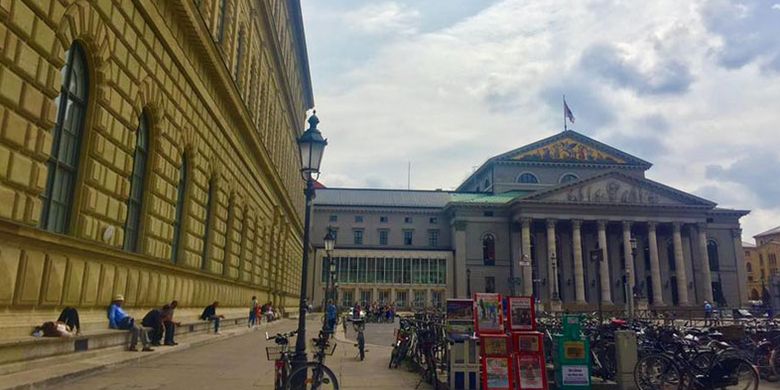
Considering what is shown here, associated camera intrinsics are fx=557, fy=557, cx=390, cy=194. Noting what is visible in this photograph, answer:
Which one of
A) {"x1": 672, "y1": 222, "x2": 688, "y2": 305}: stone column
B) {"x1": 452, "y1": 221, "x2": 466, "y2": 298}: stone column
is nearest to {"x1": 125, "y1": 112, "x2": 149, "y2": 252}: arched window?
{"x1": 452, "y1": 221, "x2": 466, "y2": 298}: stone column

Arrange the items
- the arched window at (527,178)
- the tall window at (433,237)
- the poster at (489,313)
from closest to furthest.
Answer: the poster at (489,313) → the arched window at (527,178) → the tall window at (433,237)

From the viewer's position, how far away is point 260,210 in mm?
33906

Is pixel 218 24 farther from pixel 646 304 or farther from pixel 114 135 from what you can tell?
pixel 646 304

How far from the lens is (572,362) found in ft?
36.2

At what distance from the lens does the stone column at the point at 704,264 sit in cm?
7744

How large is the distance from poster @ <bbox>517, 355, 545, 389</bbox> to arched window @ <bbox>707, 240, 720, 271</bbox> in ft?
277

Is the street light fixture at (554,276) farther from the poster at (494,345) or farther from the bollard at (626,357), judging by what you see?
the poster at (494,345)

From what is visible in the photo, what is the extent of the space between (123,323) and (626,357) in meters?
11.3

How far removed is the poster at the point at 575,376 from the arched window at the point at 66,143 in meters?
10.5

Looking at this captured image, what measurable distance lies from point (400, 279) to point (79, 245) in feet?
239

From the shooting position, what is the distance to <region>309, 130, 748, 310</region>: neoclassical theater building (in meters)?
75.9

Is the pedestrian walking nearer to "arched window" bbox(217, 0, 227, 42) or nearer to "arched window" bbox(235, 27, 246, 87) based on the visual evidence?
"arched window" bbox(235, 27, 246, 87)

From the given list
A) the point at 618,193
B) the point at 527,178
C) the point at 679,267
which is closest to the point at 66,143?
the point at 618,193

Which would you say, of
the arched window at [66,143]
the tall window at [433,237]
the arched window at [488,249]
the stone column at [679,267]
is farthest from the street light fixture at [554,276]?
the arched window at [66,143]
